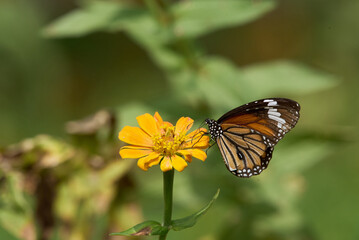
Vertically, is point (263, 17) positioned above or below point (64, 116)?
above

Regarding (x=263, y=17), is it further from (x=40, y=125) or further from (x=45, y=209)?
(x=45, y=209)

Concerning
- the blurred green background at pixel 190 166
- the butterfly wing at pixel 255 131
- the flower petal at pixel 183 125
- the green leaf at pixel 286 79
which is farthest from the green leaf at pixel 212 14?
the flower petal at pixel 183 125

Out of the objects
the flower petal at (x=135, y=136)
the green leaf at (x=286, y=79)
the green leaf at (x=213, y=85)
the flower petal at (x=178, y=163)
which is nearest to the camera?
the flower petal at (x=178, y=163)

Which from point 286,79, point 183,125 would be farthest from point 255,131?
point 286,79

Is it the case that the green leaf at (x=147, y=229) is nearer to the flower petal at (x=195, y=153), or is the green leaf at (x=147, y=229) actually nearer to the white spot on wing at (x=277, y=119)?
the flower petal at (x=195, y=153)

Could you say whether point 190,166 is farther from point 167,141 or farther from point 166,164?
point 166,164

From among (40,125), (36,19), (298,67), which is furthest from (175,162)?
(36,19)

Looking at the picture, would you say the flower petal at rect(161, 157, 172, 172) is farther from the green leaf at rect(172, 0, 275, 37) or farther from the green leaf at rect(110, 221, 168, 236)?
the green leaf at rect(172, 0, 275, 37)
